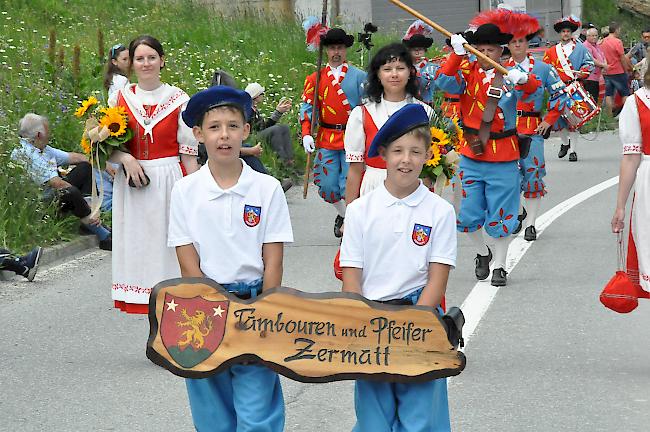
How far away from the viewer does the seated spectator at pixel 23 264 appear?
35.0 feet

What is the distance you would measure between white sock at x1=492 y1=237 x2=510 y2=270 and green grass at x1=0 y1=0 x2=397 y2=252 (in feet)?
13.5

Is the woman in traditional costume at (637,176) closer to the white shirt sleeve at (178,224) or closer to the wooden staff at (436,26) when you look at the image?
the wooden staff at (436,26)

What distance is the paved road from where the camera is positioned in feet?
22.2

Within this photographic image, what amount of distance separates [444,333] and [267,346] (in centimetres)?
62

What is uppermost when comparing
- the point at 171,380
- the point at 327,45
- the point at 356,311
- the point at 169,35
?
the point at 169,35

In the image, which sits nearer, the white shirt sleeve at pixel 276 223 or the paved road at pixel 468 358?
the white shirt sleeve at pixel 276 223

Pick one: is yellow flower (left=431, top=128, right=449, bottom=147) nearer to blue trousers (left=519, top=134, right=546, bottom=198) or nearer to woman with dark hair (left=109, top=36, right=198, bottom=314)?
woman with dark hair (left=109, top=36, right=198, bottom=314)

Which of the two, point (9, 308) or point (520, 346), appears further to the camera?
point (9, 308)

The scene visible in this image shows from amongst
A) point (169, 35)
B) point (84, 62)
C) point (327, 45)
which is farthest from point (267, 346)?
point (169, 35)

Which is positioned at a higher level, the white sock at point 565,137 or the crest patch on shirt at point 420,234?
the white sock at point 565,137

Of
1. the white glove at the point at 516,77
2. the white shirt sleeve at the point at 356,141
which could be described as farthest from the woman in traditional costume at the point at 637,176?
the white glove at the point at 516,77

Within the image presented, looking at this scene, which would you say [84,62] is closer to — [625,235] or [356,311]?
[625,235]

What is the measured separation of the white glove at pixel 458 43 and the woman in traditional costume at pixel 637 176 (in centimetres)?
164

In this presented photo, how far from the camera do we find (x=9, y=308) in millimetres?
9844
